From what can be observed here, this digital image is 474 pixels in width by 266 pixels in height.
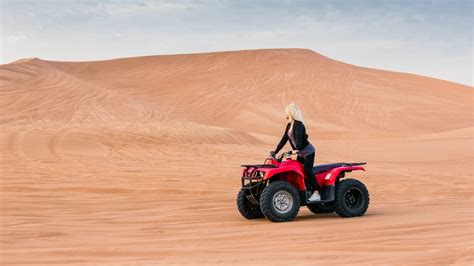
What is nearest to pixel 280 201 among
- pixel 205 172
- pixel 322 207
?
pixel 322 207

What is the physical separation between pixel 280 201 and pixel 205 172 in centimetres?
737

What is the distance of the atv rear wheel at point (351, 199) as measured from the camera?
1029cm

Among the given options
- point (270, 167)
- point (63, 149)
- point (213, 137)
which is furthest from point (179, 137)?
point (270, 167)

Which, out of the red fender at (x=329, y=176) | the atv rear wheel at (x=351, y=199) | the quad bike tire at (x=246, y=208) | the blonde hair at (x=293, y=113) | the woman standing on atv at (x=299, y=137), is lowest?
the quad bike tire at (x=246, y=208)

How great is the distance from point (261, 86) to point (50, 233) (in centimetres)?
4221

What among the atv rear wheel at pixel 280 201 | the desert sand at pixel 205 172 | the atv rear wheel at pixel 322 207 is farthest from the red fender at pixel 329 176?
the atv rear wheel at pixel 280 201

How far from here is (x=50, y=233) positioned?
8844 mm

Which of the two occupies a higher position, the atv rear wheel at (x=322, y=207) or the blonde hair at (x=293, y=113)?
the blonde hair at (x=293, y=113)

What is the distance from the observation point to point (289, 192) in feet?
32.2

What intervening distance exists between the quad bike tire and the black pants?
83 cm

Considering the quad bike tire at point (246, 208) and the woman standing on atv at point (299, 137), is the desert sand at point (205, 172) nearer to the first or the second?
the quad bike tire at point (246, 208)

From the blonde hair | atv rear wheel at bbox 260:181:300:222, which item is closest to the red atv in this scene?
atv rear wheel at bbox 260:181:300:222

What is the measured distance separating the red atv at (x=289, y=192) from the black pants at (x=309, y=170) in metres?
0.07

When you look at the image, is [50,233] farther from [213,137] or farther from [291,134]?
[213,137]
